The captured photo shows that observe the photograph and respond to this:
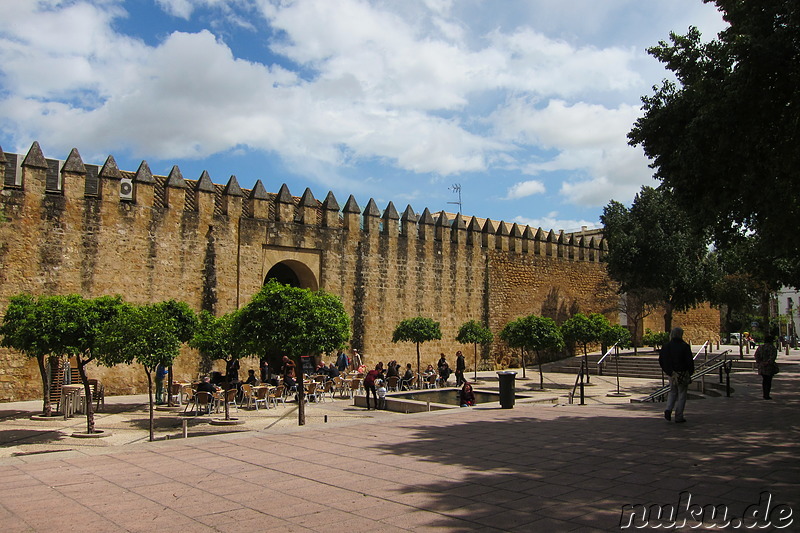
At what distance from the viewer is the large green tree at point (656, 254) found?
26406mm

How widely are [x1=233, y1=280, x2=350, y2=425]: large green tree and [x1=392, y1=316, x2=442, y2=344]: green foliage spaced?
8.16 m

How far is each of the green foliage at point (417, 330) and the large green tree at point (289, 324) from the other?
26.8ft

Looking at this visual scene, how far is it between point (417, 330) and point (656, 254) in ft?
41.9

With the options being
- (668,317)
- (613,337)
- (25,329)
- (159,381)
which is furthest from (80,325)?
(668,317)

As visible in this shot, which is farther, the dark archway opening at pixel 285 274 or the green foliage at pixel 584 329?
the dark archway opening at pixel 285 274

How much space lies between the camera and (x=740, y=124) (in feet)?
27.4

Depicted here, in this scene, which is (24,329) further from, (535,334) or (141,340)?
(535,334)

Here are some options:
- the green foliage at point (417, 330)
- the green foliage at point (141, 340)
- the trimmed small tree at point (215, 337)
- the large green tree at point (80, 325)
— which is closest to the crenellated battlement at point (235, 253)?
the green foliage at point (417, 330)

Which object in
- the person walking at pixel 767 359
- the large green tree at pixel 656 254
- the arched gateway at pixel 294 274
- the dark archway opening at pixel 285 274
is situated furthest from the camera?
the large green tree at pixel 656 254

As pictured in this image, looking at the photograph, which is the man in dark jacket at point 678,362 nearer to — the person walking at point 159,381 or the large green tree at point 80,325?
the large green tree at point 80,325

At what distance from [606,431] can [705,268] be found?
22916 millimetres

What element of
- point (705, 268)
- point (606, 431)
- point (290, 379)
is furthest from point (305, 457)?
point (705, 268)

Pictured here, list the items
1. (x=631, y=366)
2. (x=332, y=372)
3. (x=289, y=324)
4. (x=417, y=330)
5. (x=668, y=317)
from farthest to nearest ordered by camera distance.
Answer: (x=668, y=317)
(x=631, y=366)
(x=417, y=330)
(x=332, y=372)
(x=289, y=324)

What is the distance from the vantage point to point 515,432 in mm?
8836
